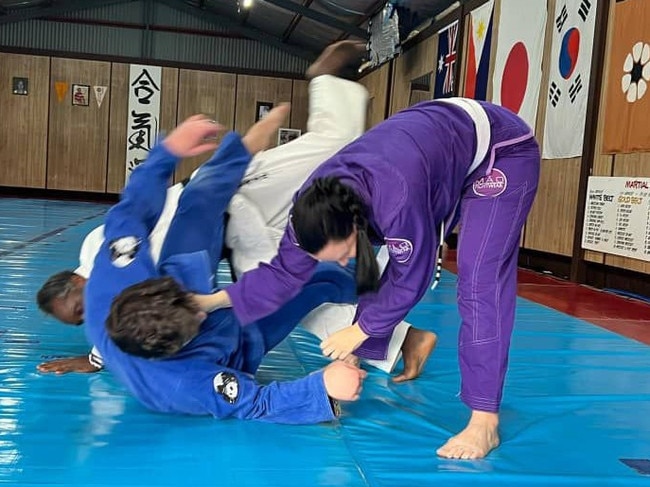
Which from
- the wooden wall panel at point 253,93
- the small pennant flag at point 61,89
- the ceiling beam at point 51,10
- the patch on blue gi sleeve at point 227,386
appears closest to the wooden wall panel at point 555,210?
the patch on blue gi sleeve at point 227,386

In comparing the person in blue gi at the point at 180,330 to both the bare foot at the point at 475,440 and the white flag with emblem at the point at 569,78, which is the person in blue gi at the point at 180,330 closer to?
the bare foot at the point at 475,440

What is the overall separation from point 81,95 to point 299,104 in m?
4.36

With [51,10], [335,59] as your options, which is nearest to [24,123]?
[51,10]

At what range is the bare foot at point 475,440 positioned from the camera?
5.36ft

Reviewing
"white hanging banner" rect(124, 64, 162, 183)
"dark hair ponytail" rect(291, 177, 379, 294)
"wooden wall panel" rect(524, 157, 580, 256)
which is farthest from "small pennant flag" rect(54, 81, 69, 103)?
"dark hair ponytail" rect(291, 177, 379, 294)

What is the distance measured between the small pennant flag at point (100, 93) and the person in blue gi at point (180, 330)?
12620 millimetres

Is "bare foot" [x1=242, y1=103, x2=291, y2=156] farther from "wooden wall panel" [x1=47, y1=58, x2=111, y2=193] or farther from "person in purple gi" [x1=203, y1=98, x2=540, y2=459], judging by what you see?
"wooden wall panel" [x1=47, y1=58, x2=111, y2=193]

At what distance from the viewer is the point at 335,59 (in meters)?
2.87

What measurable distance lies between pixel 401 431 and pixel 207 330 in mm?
562

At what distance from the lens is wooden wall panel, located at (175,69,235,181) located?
14.2m

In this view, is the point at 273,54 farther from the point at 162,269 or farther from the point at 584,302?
the point at 162,269

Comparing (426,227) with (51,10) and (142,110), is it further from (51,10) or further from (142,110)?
(51,10)

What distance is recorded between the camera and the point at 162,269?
1.96m

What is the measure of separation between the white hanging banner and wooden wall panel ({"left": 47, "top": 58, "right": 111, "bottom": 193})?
0.46m
